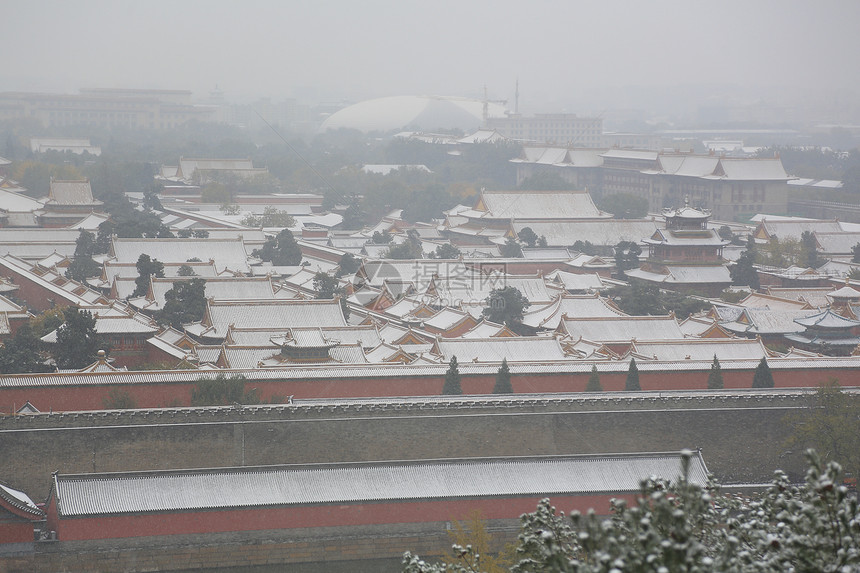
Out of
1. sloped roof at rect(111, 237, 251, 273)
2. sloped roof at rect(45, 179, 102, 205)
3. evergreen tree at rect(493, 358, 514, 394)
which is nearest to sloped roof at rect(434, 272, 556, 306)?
sloped roof at rect(111, 237, 251, 273)

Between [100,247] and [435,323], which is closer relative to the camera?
[435,323]

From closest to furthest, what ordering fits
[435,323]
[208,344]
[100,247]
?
1. [208,344]
2. [435,323]
3. [100,247]

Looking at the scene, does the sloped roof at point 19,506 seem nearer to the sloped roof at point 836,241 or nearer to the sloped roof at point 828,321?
the sloped roof at point 828,321

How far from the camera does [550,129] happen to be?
304 feet

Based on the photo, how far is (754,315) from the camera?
2566cm

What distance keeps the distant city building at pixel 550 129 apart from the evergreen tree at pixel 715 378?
235 feet

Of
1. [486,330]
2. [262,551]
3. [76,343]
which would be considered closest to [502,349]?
[486,330]

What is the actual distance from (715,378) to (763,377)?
0.77 meters

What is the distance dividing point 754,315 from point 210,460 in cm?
1304

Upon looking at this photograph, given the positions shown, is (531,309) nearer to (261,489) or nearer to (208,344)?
(208,344)

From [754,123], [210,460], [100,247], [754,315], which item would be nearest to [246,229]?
[100,247]

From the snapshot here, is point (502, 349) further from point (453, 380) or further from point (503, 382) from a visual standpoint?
point (453, 380)

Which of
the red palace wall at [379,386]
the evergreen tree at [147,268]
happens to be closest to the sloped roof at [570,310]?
the red palace wall at [379,386]

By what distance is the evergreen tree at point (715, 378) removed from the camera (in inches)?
810
